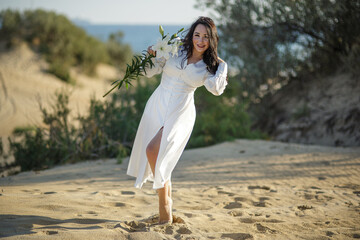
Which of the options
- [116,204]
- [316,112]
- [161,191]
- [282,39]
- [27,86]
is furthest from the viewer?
[27,86]

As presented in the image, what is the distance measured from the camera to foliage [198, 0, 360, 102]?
830 centimetres

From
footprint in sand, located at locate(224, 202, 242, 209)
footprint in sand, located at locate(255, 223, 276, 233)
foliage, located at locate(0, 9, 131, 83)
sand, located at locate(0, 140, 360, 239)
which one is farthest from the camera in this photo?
foliage, located at locate(0, 9, 131, 83)

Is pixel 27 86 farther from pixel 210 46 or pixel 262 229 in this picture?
pixel 262 229

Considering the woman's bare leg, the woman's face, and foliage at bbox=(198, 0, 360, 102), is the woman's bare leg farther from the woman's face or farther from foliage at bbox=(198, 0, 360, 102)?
foliage at bbox=(198, 0, 360, 102)

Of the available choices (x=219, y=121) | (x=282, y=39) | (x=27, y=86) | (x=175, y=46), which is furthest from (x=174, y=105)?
(x=27, y=86)

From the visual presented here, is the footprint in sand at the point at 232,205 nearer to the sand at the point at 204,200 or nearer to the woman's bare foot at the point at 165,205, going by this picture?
the sand at the point at 204,200

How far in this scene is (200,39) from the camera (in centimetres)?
328

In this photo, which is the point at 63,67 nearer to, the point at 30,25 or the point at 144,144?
the point at 30,25

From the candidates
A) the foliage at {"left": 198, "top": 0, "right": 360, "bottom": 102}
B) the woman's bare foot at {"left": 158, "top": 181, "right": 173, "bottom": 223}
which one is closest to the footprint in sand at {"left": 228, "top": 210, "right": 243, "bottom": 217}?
the woman's bare foot at {"left": 158, "top": 181, "right": 173, "bottom": 223}

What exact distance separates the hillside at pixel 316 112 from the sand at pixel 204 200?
1.61 m

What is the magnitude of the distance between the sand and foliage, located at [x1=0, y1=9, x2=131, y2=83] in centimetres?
1118

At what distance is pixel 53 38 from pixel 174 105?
15771 mm

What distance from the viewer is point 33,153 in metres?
6.23

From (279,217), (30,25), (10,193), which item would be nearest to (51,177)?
(10,193)
